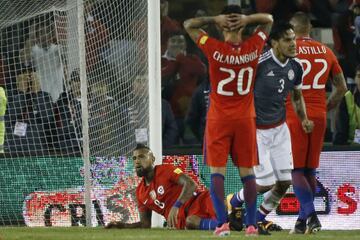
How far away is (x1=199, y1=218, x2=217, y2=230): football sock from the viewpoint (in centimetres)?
1397

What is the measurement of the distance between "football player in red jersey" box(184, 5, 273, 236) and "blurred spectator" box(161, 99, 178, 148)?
16.0 feet

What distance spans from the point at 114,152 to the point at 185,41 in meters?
2.90

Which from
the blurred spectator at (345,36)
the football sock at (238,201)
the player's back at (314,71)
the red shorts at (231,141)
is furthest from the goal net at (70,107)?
the red shorts at (231,141)

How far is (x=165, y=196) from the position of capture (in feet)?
47.1

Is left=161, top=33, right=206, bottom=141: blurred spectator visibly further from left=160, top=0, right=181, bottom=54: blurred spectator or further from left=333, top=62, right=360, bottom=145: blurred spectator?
left=333, top=62, right=360, bottom=145: blurred spectator

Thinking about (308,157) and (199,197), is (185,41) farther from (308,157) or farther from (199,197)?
(308,157)

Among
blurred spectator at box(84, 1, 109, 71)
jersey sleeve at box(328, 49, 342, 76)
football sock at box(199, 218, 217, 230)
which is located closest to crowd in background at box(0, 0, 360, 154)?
blurred spectator at box(84, 1, 109, 71)

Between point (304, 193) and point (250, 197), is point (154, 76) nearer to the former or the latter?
point (304, 193)

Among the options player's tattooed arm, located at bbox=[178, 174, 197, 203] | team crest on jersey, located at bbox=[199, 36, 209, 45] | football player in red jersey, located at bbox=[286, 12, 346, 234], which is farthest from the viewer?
player's tattooed arm, located at bbox=[178, 174, 197, 203]

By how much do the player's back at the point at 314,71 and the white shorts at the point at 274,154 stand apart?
42 cm

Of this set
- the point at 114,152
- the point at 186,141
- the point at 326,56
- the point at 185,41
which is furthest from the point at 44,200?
the point at 326,56

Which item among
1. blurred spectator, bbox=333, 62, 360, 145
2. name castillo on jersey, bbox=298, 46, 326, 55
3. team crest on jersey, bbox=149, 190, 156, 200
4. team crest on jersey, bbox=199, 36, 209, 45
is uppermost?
team crest on jersey, bbox=199, 36, 209, 45

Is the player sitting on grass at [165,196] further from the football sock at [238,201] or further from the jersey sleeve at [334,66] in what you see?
the jersey sleeve at [334,66]

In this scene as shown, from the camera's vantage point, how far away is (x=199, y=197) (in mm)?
14336
